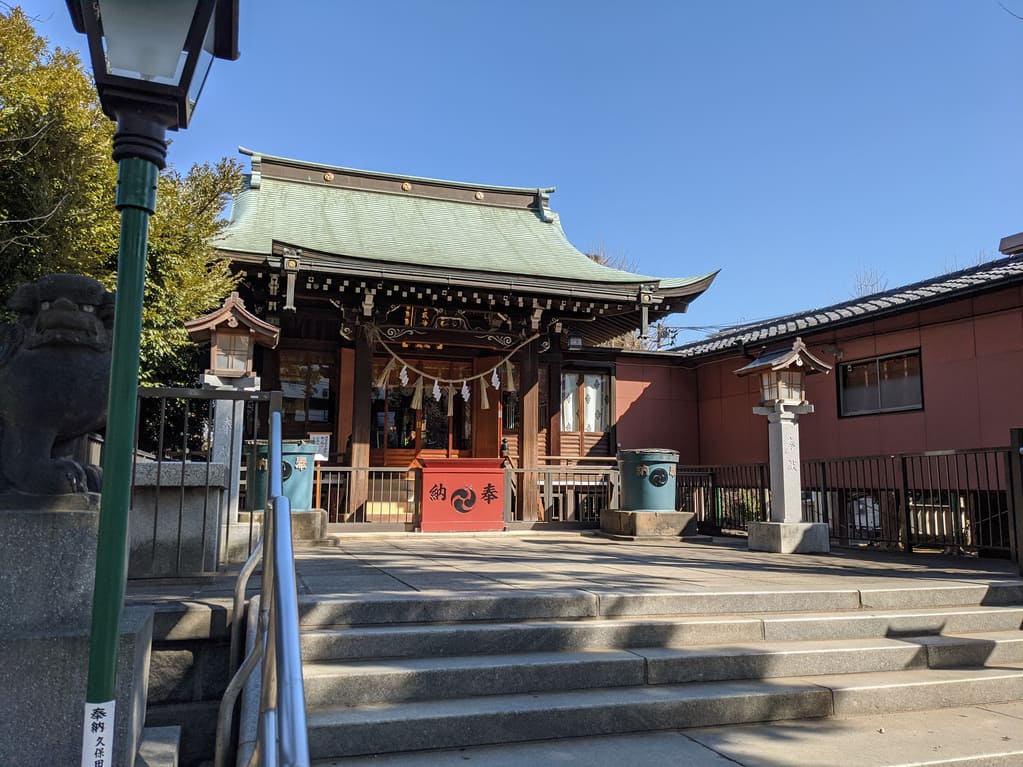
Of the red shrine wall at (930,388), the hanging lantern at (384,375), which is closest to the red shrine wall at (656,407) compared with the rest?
the red shrine wall at (930,388)

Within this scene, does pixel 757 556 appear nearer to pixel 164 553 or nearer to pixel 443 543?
pixel 443 543

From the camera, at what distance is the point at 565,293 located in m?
11.5

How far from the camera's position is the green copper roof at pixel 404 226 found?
1256 centimetres

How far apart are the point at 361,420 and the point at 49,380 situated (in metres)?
8.64

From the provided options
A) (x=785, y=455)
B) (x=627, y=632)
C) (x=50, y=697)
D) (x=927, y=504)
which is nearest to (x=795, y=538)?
(x=785, y=455)

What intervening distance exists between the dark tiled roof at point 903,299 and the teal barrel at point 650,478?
4.57m

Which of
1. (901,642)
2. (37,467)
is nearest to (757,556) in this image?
(901,642)

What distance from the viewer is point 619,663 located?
12.9 ft

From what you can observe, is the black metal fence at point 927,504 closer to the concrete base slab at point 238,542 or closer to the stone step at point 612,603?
the stone step at point 612,603

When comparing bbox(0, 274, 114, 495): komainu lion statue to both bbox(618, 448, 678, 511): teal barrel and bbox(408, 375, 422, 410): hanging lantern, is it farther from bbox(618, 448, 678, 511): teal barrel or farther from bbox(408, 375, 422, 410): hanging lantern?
bbox(408, 375, 422, 410): hanging lantern

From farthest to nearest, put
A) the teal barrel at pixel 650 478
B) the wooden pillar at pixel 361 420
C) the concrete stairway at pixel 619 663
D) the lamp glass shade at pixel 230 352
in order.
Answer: the wooden pillar at pixel 361 420, the teal barrel at pixel 650 478, the lamp glass shade at pixel 230 352, the concrete stairway at pixel 619 663

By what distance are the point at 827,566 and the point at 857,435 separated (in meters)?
5.83

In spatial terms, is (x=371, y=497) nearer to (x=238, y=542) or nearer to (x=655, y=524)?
(x=655, y=524)

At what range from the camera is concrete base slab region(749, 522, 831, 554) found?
8750 millimetres
